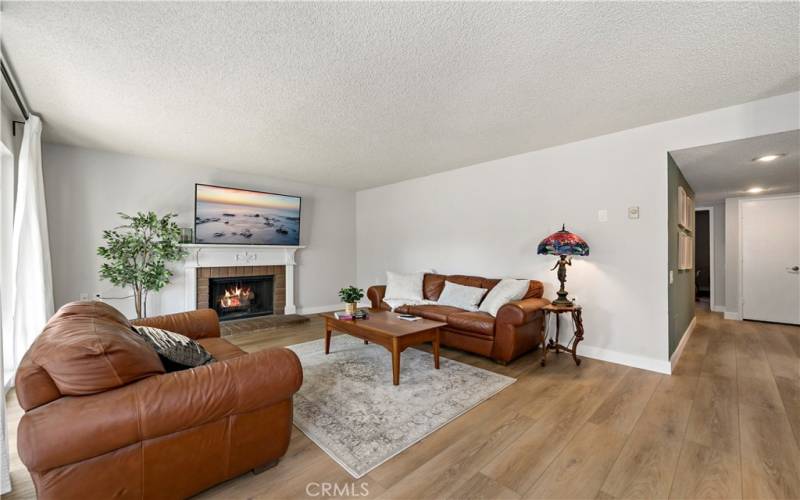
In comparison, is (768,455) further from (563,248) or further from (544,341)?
(563,248)

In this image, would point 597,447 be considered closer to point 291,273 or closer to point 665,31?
point 665,31

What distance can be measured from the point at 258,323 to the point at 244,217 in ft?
5.51

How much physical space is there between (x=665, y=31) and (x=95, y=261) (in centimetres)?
614

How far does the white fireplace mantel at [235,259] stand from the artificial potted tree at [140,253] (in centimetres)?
31

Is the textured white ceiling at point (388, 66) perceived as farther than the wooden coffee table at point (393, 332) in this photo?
No

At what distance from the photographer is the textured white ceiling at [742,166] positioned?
301 centimetres

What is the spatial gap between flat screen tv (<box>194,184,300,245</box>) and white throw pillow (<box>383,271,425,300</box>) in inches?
79.1

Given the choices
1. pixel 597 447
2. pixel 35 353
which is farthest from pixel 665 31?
pixel 35 353

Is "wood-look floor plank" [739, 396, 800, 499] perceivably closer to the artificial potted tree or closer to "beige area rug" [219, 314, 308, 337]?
"beige area rug" [219, 314, 308, 337]

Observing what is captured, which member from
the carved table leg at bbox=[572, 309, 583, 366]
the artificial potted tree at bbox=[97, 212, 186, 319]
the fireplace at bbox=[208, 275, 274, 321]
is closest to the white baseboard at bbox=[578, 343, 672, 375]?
the carved table leg at bbox=[572, 309, 583, 366]

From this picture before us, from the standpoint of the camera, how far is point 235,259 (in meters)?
5.25

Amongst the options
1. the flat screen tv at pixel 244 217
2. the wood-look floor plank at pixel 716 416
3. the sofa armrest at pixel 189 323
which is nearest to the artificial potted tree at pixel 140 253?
the flat screen tv at pixel 244 217

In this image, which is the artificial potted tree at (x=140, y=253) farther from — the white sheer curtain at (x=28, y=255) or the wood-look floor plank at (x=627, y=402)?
the wood-look floor plank at (x=627, y=402)

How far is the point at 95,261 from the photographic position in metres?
4.24
